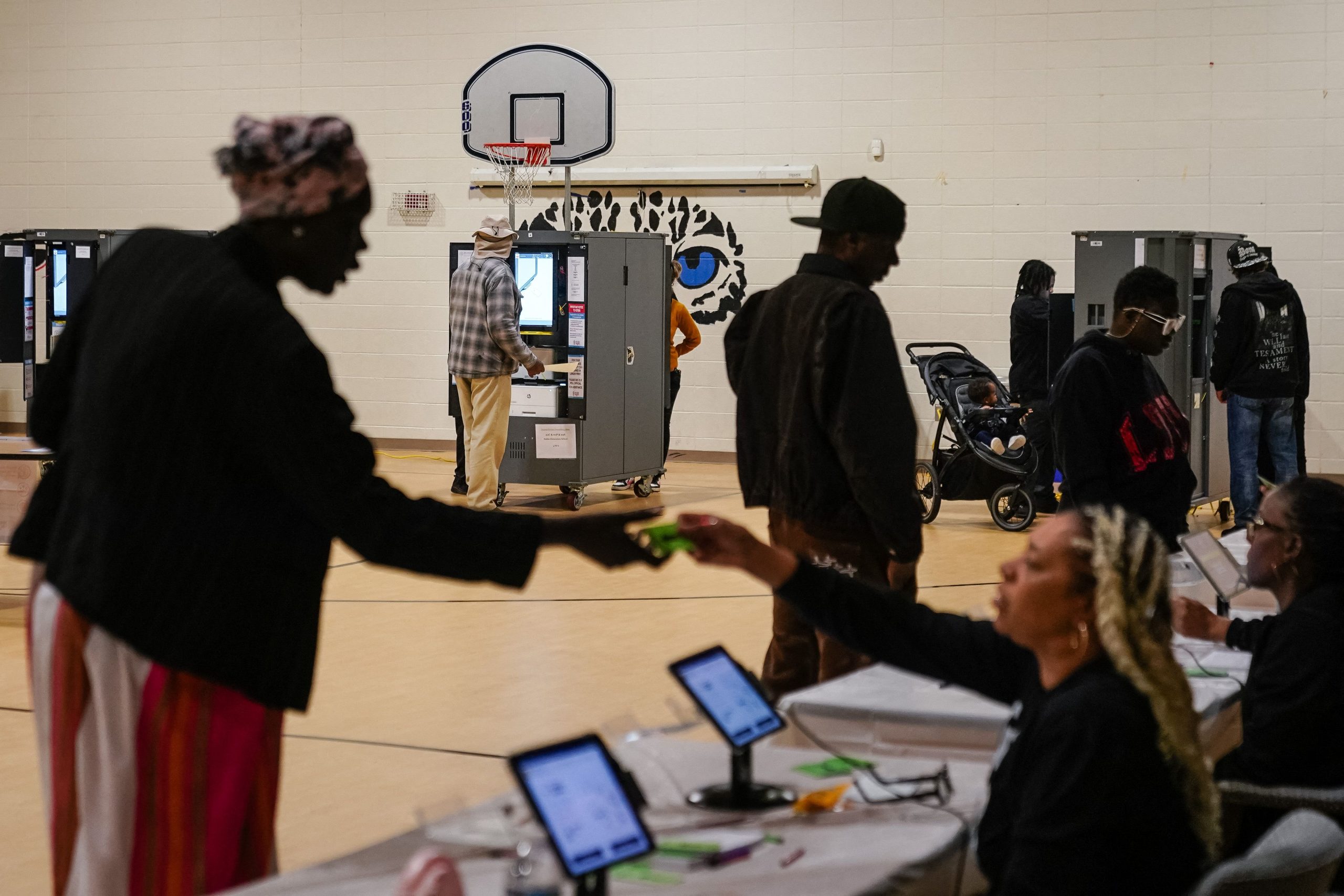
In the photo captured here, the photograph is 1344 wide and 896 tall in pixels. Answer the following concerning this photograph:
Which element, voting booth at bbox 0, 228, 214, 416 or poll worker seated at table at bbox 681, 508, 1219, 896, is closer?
poll worker seated at table at bbox 681, 508, 1219, 896

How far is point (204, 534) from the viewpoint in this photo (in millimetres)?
2033

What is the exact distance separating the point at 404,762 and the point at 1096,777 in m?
3.00

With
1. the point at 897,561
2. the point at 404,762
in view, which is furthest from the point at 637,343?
the point at 897,561

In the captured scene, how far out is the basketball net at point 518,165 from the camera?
11.7 meters

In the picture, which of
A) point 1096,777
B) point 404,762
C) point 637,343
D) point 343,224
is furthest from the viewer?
point 637,343

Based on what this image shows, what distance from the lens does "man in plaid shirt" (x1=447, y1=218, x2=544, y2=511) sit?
375 inches

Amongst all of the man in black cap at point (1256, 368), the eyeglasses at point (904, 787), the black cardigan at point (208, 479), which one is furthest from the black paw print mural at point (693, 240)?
the black cardigan at point (208, 479)

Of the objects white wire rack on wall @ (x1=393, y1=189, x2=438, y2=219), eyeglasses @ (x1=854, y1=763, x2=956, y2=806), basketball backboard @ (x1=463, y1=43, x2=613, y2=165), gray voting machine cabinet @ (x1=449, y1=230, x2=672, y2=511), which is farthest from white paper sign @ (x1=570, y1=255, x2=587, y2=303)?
eyeglasses @ (x1=854, y1=763, x2=956, y2=806)

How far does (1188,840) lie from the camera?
82.2 inches

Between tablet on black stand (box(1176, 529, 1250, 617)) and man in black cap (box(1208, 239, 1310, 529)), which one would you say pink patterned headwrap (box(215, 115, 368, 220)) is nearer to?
tablet on black stand (box(1176, 529, 1250, 617))

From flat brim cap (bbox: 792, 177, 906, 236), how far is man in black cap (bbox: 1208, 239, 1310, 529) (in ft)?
19.4

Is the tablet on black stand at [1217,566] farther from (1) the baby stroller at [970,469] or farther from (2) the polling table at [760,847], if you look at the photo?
(1) the baby stroller at [970,469]

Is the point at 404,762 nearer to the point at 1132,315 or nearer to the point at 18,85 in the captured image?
the point at 1132,315

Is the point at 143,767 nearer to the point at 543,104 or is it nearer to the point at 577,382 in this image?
the point at 577,382
